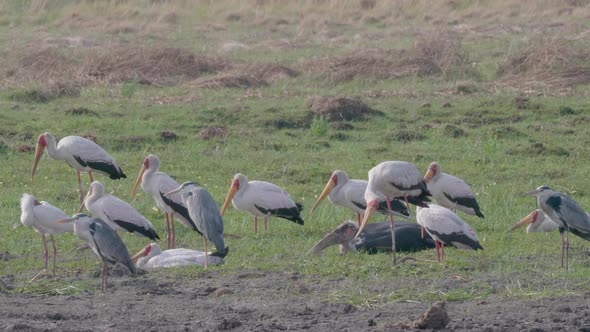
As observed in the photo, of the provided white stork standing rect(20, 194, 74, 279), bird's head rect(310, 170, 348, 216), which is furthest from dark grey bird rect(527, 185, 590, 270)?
white stork standing rect(20, 194, 74, 279)

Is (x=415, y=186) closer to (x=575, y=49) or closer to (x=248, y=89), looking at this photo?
(x=248, y=89)

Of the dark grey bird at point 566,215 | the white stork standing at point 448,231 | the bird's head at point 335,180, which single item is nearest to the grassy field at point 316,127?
the white stork standing at point 448,231

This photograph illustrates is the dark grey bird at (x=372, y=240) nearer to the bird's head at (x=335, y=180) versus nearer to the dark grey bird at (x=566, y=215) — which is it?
the bird's head at (x=335, y=180)

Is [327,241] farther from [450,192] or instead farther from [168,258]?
[450,192]

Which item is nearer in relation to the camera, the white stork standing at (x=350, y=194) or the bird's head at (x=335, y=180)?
the white stork standing at (x=350, y=194)

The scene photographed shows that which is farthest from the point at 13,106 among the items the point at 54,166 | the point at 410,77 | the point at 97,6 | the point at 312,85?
the point at 97,6

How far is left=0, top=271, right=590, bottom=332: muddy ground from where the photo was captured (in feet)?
20.9

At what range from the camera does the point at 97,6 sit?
30.9m

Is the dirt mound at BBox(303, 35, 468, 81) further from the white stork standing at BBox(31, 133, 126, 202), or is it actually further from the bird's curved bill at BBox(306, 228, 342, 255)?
the bird's curved bill at BBox(306, 228, 342, 255)

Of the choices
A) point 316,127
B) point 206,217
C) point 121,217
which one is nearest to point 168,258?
point 206,217

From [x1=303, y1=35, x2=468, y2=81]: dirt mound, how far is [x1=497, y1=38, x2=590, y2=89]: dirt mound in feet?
3.03

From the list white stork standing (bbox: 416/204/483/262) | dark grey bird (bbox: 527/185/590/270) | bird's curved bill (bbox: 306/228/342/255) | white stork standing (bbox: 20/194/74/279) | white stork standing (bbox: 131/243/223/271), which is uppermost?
white stork standing (bbox: 20/194/74/279)

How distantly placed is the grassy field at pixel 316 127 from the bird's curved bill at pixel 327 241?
0.10 meters

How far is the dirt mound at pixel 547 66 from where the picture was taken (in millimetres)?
18125
